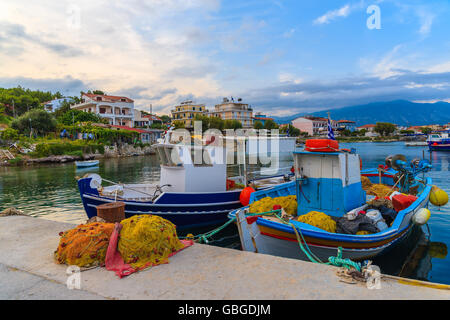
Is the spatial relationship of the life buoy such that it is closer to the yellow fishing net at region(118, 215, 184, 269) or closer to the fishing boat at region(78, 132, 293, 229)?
the fishing boat at region(78, 132, 293, 229)

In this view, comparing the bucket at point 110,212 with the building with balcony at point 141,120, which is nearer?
the bucket at point 110,212

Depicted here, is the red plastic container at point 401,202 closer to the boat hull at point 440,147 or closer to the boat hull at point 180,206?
the boat hull at point 180,206

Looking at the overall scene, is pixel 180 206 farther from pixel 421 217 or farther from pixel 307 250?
pixel 421 217

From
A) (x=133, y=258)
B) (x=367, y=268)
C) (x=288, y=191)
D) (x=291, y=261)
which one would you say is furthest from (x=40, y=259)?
(x=288, y=191)

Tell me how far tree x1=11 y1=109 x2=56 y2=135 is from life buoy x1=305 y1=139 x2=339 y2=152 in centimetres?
5398

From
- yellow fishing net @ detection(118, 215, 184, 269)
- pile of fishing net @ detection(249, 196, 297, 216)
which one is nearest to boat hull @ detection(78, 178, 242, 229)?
pile of fishing net @ detection(249, 196, 297, 216)

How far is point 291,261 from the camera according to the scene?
4559mm

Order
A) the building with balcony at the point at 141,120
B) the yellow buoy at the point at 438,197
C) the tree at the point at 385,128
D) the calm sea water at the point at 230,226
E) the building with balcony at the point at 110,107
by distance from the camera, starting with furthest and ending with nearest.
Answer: the tree at the point at 385,128
the building with balcony at the point at 141,120
the building with balcony at the point at 110,107
the yellow buoy at the point at 438,197
the calm sea water at the point at 230,226

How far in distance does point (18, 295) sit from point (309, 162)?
660cm

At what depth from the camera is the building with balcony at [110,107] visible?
63.6 m

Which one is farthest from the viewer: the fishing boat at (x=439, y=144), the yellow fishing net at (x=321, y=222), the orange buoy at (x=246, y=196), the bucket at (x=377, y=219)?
the fishing boat at (x=439, y=144)

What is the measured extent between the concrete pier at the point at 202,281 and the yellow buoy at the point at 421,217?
4.76 m

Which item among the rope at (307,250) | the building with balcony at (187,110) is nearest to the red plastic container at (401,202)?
the rope at (307,250)

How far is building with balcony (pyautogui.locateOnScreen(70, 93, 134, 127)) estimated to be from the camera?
6362 cm
